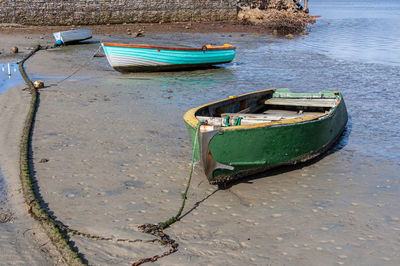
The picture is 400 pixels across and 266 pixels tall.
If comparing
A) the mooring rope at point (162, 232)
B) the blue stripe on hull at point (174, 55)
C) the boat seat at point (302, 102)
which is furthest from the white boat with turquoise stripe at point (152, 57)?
the mooring rope at point (162, 232)

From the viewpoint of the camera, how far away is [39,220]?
16.0 feet

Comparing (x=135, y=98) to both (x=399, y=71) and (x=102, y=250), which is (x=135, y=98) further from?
(x=399, y=71)

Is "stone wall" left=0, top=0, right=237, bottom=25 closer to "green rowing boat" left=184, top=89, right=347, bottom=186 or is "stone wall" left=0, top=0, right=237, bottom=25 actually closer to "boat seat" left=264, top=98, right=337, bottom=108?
"boat seat" left=264, top=98, right=337, bottom=108

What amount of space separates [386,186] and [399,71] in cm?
1095

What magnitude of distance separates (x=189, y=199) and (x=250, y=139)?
→ 117 centimetres

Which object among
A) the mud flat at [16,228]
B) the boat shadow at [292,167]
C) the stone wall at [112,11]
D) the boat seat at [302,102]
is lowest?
the boat shadow at [292,167]

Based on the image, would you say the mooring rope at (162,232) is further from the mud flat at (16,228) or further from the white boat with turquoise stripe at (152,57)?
the white boat with turquoise stripe at (152,57)

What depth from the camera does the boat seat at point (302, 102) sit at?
28.4ft

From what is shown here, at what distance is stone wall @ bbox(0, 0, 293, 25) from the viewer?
28344 mm

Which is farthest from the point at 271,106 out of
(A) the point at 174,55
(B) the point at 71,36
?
(B) the point at 71,36

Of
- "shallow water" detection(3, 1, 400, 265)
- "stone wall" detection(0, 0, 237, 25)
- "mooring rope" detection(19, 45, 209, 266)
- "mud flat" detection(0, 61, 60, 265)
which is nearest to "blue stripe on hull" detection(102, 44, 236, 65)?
"shallow water" detection(3, 1, 400, 265)

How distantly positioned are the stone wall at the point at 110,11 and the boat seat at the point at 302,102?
2417 cm

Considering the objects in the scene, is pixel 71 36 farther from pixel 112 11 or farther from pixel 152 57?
pixel 152 57

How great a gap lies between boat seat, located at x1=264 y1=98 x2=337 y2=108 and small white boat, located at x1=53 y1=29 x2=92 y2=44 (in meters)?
16.4
